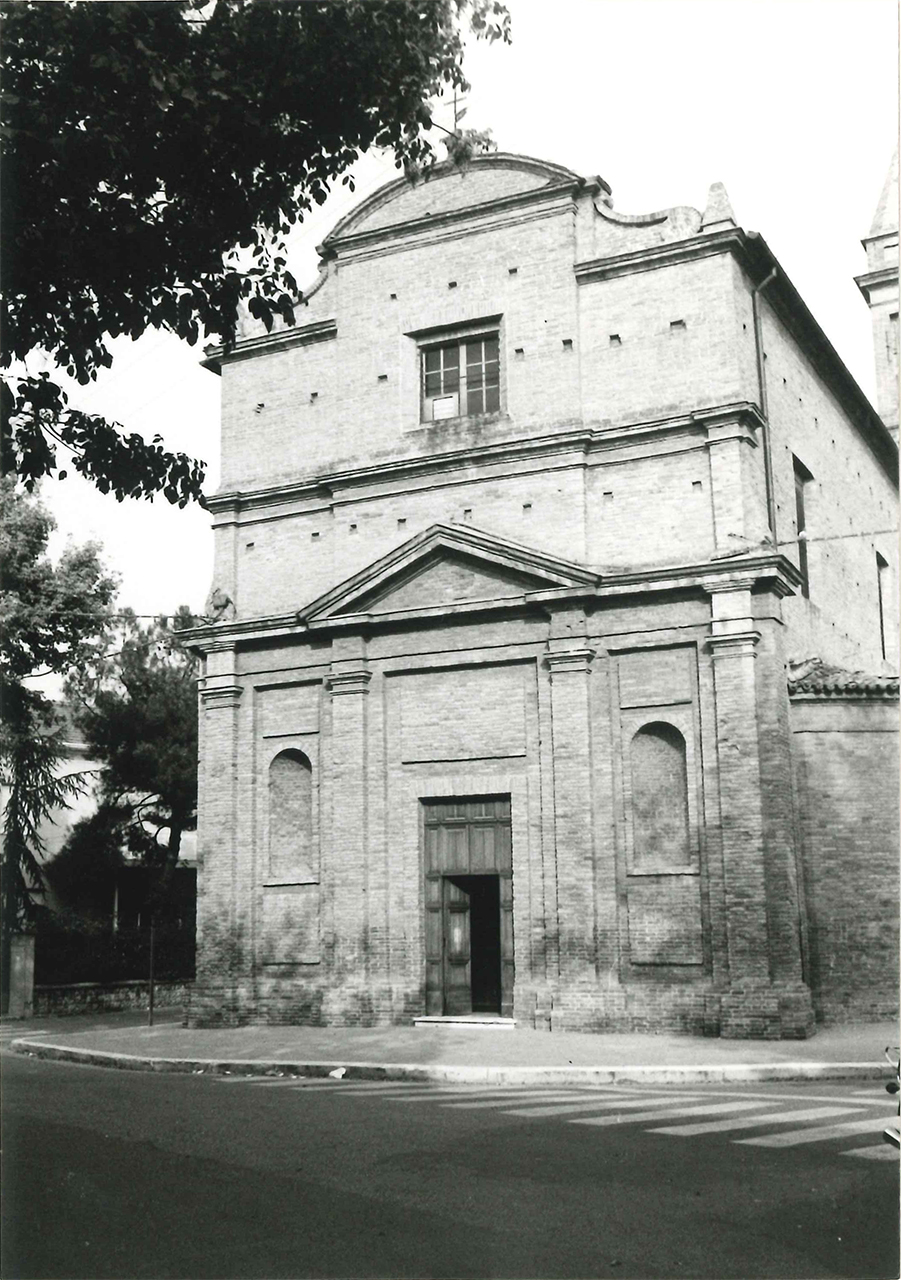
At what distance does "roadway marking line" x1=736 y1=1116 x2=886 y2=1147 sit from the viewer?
9172 millimetres

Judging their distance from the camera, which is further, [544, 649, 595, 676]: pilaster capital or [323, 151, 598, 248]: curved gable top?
[323, 151, 598, 248]: curved gable top

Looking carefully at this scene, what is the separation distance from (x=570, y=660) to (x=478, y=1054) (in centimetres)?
583

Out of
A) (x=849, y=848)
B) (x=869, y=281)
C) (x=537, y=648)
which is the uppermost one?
(x=869, y=281)

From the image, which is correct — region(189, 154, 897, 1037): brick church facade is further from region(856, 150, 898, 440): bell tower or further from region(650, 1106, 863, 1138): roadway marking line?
region(650, 1106, 863, 1138): roadway marking line

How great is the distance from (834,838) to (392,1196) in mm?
12476

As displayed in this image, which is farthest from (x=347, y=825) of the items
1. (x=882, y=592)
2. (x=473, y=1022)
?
(x=882, y=592)

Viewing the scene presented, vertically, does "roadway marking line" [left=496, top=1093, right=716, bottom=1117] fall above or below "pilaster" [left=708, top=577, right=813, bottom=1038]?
below

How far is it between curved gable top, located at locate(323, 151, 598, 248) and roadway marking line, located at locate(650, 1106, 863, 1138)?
14.4 metres

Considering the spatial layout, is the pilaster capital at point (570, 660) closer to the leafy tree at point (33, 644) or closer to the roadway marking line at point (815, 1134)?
the roadway marking line at point (815, 1134)

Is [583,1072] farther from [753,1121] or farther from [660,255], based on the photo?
[660,255]

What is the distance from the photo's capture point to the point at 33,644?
87.9 feet

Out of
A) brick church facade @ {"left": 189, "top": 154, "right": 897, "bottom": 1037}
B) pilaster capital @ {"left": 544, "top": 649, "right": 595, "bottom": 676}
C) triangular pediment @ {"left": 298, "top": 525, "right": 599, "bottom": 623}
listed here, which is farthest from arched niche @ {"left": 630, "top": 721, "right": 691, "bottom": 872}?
triangular pediment @ {"left": 298, "top": 525, "right": 599, "bottom": 623}

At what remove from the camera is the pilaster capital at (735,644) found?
58.9ft

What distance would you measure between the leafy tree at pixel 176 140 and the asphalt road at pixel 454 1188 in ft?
16.6
